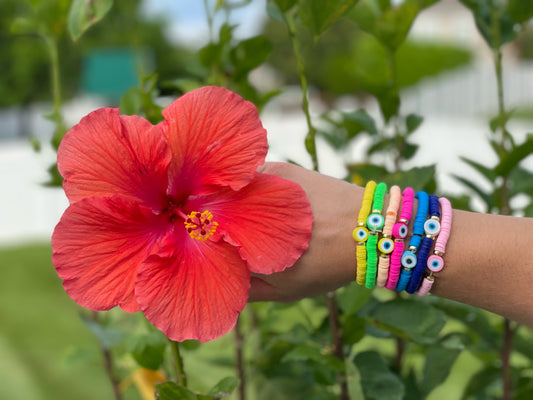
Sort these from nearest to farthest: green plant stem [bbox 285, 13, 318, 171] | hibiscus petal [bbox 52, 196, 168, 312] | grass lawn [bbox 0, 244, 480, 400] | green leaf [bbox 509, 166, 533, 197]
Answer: hibiscus petal [bbox 52, 196, 168, 312], green plant stem [bbox 285, 13, 318, 171], green leaf [bbox 509, 166, 533, 197], grass lawn [bbox 0, 244, 480, 400]

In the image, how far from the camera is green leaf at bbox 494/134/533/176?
60cm

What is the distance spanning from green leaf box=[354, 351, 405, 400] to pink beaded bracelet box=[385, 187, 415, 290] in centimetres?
18

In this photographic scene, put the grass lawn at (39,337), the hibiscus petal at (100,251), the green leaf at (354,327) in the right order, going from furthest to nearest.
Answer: the grass lawn at (39,337) → the green leaf at (354,327) → the hibiscus petal at (100,251)

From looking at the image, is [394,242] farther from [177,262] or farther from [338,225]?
[177,262]

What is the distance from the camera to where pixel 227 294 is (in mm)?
443

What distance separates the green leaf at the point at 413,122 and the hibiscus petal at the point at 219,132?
0.37 metres

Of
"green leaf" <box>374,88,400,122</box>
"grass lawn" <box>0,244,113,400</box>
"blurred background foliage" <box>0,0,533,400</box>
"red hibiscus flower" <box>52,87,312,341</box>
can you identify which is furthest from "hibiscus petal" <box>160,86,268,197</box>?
"grass lawn" <box>0,244,113,400</box>

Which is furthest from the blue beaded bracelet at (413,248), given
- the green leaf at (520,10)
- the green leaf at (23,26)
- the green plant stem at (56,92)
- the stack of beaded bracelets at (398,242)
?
the green leaf at (23,26)

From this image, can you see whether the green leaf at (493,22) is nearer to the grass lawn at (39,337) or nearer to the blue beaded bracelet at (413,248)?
the blue beaded bracelet at (413,248)

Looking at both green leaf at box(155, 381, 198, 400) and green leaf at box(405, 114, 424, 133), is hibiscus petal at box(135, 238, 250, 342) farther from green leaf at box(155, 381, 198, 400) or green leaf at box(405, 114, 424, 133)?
green leaf at box(405, 114, 424, 133)

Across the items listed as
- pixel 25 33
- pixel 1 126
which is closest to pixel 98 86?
pixel 25 33

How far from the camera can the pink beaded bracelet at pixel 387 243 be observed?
1.59ft

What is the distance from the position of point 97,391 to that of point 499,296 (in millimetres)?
1509

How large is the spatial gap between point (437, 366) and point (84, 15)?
61cm
